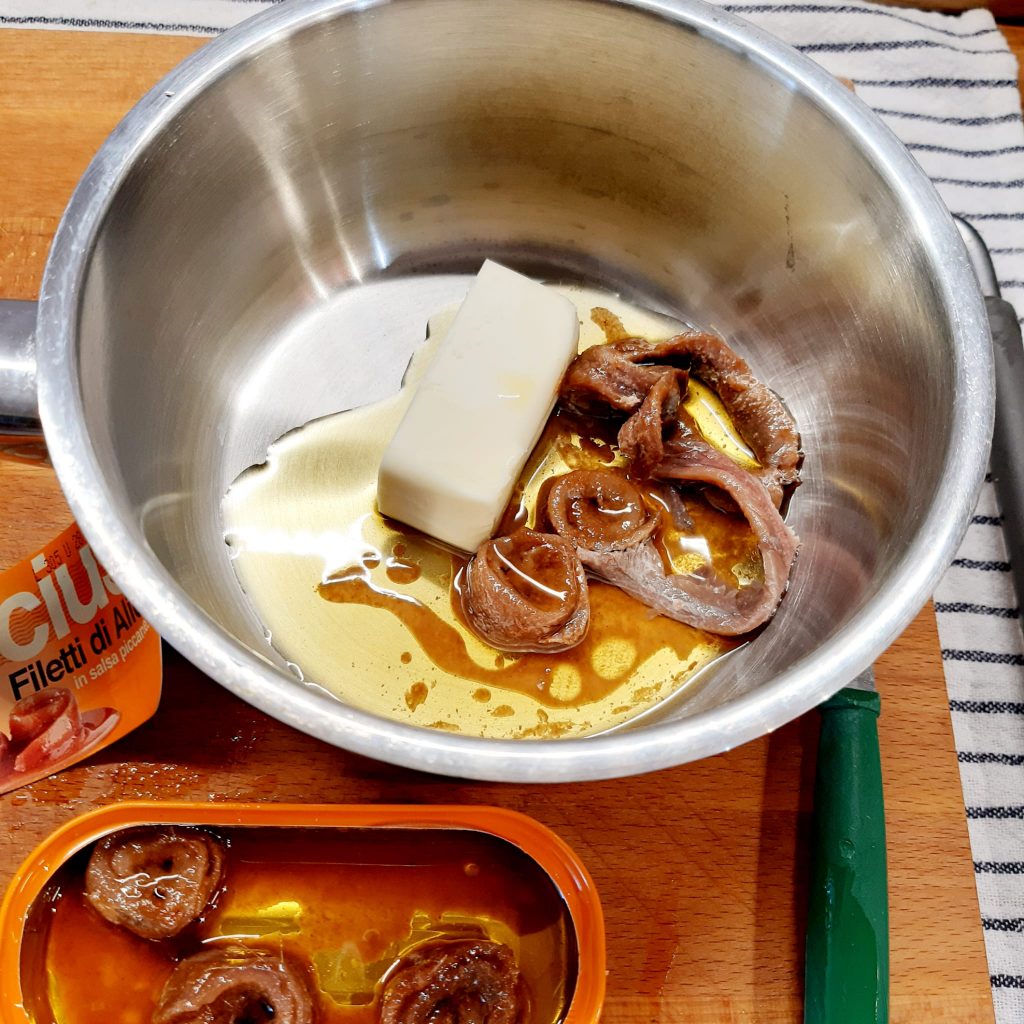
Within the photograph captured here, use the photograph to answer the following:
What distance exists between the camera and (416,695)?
4.05 ft

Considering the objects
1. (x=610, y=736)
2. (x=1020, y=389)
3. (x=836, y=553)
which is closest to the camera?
(x=610, y=736)

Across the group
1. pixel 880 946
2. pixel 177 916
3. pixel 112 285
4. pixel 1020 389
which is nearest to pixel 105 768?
pixel 177 916

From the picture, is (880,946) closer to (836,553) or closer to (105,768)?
(836,553)

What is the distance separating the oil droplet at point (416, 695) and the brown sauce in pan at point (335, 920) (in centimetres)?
18

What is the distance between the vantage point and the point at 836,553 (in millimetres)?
1244

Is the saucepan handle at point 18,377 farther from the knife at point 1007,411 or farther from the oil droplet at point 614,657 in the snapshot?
the knife at point 1007,411

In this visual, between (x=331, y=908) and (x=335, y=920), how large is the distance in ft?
0.05

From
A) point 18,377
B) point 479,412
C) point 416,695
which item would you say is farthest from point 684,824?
point 18,377

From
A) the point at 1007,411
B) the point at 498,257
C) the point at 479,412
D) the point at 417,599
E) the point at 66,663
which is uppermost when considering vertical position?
the point at 498,257

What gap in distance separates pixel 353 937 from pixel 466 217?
1.14 meters

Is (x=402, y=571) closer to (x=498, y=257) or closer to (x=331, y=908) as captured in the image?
(x=331, y=908)

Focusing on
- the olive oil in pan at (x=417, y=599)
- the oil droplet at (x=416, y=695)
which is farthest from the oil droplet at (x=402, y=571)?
the oil droplet at (x=416, y=695)

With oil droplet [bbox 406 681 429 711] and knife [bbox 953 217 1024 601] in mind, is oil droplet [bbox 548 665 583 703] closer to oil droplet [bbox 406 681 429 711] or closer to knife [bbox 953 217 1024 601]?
oil droplet [bbox 406 681 429 711]

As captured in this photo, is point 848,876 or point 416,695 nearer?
point 848,876
